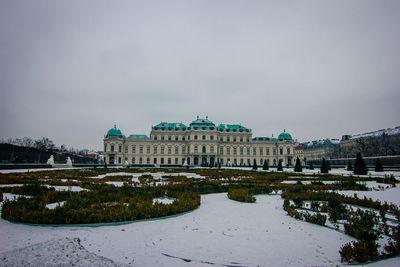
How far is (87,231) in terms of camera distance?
4996 millimetres

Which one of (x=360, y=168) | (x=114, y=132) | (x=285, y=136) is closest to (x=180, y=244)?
(x=360, y=168)

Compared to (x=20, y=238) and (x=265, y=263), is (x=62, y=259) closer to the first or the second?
(x=20, y=238)

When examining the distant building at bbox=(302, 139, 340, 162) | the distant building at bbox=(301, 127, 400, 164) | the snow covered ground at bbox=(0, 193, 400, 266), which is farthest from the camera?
the distant building at bbox=(302, 139, 340, 162)

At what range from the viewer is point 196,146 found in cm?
6116

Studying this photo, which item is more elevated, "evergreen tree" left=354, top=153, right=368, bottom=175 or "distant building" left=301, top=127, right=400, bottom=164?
"distant building" left=301, top=127, right=400, bottom=164

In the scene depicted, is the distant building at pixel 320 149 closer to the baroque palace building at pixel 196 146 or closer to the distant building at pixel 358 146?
the distant building at pixel 358 146

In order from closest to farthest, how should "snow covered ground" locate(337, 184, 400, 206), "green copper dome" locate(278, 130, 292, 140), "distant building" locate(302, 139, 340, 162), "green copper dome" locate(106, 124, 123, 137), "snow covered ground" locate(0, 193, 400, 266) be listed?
"snow covered ground" locate(0, 193, 400, 266), "snow covered ground" locate(337, 184, 400, 206), "green copper dome" locate(106, 124, 123, 137), "green copper dome" locate(278, 130, 292, 140), "distant building" locate(302, 139, 340, 162)

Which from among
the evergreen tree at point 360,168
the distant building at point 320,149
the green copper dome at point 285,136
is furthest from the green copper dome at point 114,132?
the distant building at point 320,149

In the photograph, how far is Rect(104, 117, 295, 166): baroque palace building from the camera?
6112 centimetres

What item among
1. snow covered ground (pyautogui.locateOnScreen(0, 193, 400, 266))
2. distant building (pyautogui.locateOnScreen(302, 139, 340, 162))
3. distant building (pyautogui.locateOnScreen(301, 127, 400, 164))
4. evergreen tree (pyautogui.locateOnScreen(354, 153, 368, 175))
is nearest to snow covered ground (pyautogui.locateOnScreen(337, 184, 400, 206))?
snow covered ground (pyautogui.locateOnScreen(0, 193, 400, 266))

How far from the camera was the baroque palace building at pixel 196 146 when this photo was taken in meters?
61.1

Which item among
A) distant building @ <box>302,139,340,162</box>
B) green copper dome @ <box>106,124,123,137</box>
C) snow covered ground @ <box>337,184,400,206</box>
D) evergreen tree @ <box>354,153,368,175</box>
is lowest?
snow covered ground @ <box>337,184,400,206</box>

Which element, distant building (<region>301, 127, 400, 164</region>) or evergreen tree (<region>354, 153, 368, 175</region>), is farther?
distant building (<region>301, 127, 400, 164</region>)

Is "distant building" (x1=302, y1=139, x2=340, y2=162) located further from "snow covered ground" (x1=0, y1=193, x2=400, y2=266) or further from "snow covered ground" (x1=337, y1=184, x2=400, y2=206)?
"snow covered ground" (x1=0, y1=193, x2=400, y2=266)
